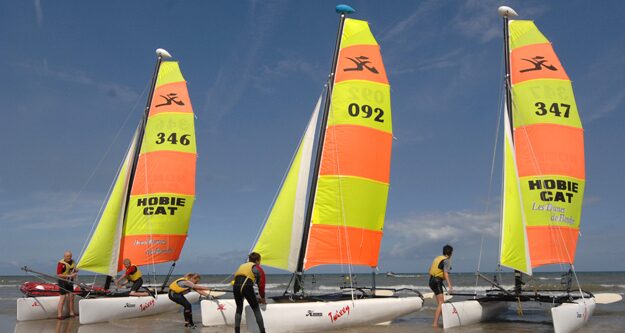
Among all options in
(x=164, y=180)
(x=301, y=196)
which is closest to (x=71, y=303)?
(x=164, y=180)

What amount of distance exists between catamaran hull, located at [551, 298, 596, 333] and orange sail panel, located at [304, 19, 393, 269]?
160 inches

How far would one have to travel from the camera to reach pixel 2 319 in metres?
13.0

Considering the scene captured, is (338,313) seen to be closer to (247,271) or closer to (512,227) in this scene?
(247,271)

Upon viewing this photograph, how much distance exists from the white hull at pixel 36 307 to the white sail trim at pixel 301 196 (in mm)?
5782

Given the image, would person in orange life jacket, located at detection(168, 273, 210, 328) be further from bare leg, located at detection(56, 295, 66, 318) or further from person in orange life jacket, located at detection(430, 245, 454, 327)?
person in orange life jacket, located at detection(430, 245, 454, 327)

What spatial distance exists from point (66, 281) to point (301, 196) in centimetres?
567

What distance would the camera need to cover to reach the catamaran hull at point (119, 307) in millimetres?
11562

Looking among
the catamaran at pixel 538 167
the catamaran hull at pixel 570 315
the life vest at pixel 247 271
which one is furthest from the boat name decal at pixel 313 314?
the catamaran hull at pixel 570 315

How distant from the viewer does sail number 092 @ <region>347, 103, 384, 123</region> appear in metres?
12.5

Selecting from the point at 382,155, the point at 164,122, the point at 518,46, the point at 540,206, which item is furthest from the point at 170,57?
the point at 540,206

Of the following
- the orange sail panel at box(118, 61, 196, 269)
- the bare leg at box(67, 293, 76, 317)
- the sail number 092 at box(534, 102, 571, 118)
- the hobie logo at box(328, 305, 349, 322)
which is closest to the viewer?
the hobie logo at box(328, 305, 349, 322)

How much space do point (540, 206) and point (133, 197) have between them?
1082 cm

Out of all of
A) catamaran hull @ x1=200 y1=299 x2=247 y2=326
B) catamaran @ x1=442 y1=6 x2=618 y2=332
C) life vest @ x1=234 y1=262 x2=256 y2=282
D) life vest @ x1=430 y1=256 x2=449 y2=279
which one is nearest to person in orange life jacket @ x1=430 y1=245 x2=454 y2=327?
life vest @ x1=430 y1=256 x2=449 y2=279

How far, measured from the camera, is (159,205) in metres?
15.5
